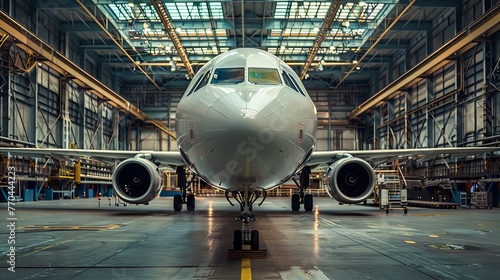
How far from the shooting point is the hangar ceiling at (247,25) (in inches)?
1174

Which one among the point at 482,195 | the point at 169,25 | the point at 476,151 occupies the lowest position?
the point at 482,195

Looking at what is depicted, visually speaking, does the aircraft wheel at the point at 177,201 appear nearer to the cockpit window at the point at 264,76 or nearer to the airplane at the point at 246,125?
the airplane at the point at 246,125

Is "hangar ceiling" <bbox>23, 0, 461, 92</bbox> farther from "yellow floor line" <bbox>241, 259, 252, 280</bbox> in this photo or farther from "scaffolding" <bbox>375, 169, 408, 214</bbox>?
"yellow floor line" <bbox>241, 259, 252, 280</bbox>

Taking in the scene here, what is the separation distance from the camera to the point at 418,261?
6.51 m

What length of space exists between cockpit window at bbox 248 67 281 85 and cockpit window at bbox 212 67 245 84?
0.45 ft

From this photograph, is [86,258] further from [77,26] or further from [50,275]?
[77,26]

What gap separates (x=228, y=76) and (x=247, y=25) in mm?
27644

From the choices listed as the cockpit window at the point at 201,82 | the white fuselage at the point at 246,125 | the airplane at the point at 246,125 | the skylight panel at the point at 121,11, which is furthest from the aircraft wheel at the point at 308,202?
the skylight panel at the point at 121,11

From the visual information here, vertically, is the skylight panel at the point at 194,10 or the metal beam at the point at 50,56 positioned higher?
the skylight panel at the point at 194,10

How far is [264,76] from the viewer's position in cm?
747

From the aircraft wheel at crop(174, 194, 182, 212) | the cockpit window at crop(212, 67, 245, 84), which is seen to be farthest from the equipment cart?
the cockpit window at crop(212, 67, 245, 84)

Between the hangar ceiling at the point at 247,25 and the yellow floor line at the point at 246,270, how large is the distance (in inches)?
834

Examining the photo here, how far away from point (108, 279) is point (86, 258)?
167 cm

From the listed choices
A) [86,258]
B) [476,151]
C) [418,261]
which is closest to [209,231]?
[86,258]
